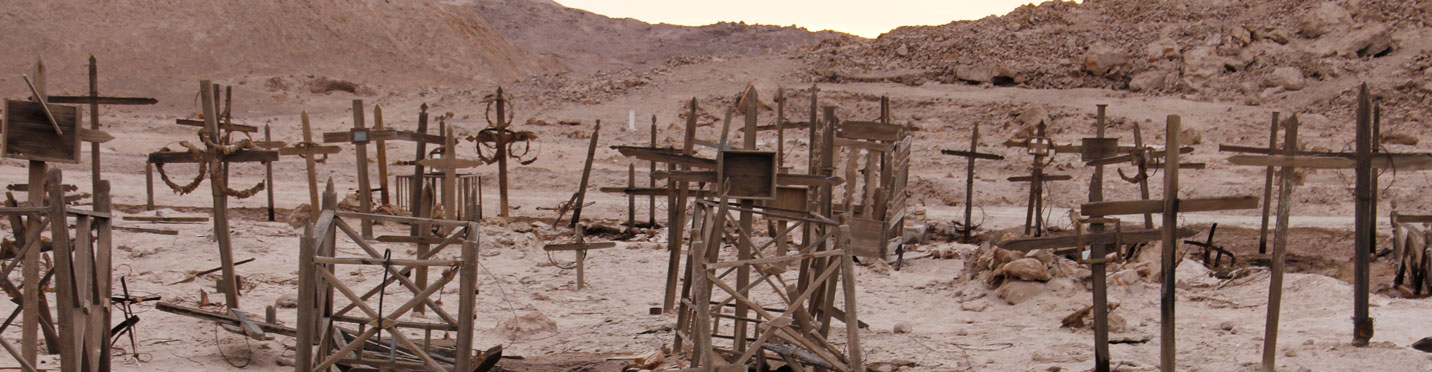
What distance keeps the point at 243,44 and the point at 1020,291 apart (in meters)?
43.3

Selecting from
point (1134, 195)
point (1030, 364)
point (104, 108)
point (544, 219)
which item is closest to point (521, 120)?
point (104, 108)

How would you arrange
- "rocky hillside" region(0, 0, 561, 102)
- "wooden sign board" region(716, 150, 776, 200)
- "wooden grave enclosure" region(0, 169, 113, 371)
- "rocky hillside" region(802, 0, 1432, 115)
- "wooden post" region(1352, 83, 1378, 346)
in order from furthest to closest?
"rocky hillside" region(0, 0, 561, 102)
"rocky hillside" region(802, 0, 1432, 115)
"wooden sign board" region(716, 150, 776, 200)
"wooden post" region(1352, 83, 1378, 346)
"wooden grave enclosure" region(0, 169, 113, 371)

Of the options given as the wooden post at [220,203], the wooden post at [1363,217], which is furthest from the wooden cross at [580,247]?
the wooden post at [1363,217]

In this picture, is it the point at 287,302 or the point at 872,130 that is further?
the point at 872,130

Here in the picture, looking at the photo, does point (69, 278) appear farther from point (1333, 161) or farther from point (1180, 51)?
point (1180, 51)

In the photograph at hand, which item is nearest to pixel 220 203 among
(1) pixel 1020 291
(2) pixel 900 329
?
(2) pixel 900 329

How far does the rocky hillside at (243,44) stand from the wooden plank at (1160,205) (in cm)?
4020

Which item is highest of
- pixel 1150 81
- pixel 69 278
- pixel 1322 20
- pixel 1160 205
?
pixel 1322 20

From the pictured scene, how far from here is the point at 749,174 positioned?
927 centimetres

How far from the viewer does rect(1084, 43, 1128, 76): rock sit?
37.2 metres

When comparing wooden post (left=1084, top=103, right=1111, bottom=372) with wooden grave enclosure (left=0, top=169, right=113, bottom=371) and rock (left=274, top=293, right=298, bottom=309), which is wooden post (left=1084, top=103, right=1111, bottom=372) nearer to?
wooden grave enclosure (left=0, top=169, right=113, bottom=371)

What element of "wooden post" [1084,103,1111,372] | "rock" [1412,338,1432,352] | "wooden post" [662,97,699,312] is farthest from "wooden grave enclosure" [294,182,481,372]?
"rock" [1412,338,1432,352]

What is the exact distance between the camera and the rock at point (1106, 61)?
122 feet

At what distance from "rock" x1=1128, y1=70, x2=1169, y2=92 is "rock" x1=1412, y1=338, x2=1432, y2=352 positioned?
27.9 meters
